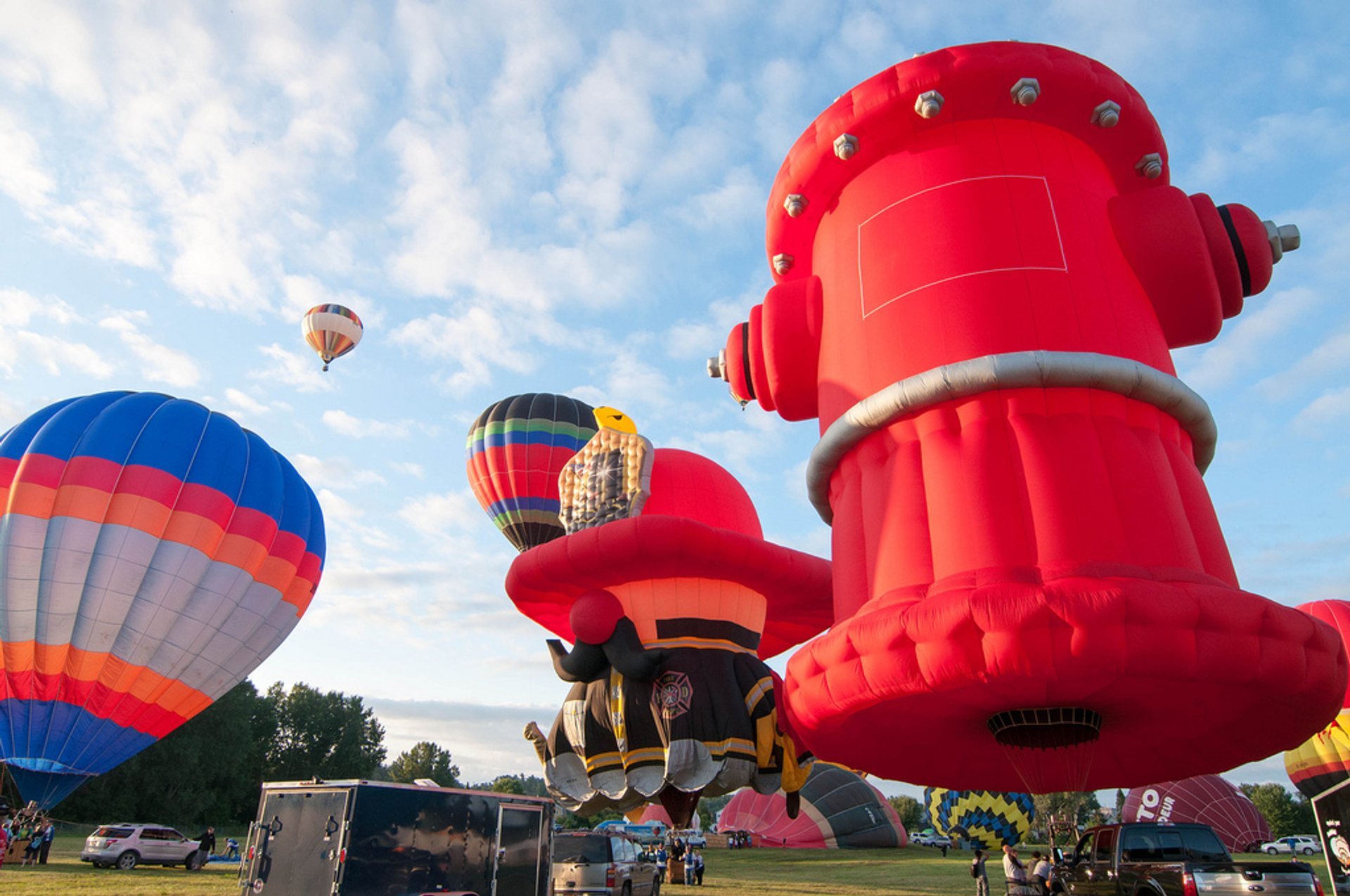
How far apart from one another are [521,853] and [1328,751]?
43.9 feet

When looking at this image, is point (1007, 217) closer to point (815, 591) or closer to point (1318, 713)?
point (1318, 713)

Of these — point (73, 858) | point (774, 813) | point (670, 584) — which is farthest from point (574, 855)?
point (774, 813)

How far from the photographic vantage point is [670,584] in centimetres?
1089

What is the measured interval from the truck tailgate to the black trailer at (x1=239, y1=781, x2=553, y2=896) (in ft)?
19.3

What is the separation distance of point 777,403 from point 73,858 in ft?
75.6

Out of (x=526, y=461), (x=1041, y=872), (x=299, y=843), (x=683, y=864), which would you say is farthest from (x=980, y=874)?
(x=526, y=461)

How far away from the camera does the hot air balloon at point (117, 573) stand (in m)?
17.2

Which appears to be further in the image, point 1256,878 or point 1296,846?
point 1296,846

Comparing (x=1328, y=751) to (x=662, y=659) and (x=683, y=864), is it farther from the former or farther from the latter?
(x=662, y=659)

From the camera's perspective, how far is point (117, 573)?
17484 millimetres

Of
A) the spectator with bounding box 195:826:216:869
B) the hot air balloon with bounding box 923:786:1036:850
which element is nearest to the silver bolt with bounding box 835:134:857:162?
the spectator with bounding box 195:826:216:869

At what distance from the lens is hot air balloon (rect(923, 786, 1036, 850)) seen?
30.9m

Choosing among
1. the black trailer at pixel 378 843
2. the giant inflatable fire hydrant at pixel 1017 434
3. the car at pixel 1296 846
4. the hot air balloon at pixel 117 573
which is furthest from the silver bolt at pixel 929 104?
the car at pixel 1296 846

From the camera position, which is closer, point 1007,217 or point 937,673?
point 937,673
